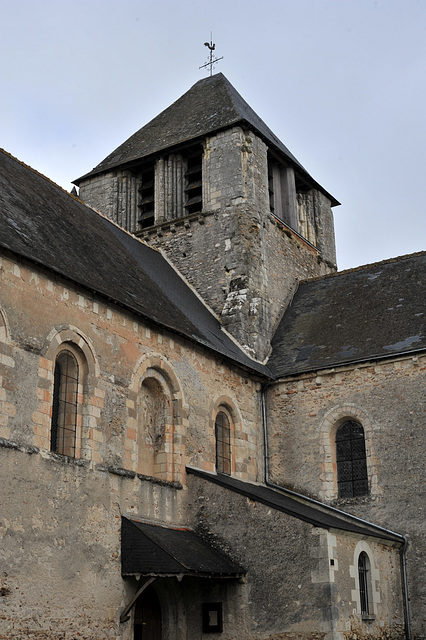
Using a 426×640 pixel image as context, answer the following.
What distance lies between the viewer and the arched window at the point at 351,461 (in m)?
15.6

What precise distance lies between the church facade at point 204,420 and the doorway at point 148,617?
0.13 ft

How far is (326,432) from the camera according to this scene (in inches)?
637

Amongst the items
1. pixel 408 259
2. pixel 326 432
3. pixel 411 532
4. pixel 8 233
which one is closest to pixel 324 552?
pixel 411 532

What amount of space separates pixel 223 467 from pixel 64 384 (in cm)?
465

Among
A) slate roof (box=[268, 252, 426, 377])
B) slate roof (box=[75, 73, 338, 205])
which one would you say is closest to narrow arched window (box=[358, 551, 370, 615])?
slate roof (box=[268, 252, 426, 377])

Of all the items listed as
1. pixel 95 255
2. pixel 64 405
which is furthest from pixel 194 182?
pixel 64 405

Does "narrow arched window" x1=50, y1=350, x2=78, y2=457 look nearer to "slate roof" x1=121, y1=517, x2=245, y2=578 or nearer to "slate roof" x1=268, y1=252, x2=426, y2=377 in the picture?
"slate roof" x1=121, y1=517, x2=245, y2=578

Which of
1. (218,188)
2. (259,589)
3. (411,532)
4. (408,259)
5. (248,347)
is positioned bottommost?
(259,589)

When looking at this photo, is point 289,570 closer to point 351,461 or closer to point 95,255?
point 351,461

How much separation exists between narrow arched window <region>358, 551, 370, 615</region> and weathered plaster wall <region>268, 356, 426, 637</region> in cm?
132

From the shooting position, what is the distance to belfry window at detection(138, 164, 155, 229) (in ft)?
69.0

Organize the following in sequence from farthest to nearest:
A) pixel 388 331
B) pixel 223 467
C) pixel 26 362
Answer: pixel 388 331 → pixel 223 467 → pixel 26 362

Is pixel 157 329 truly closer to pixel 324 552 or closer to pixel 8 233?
pixel 8 233

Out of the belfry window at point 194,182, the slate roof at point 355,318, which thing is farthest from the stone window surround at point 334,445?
the belfry window at point 194,182
